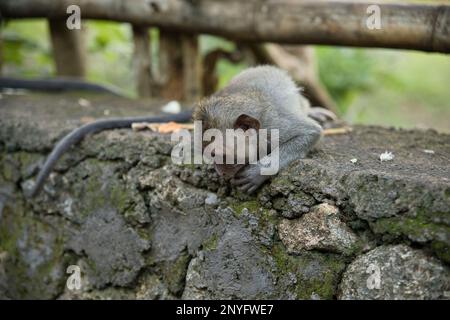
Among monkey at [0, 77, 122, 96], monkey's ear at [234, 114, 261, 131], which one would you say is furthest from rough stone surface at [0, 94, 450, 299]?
monkey at [0, 77, 122, 96]

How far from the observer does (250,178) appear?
3203 mm

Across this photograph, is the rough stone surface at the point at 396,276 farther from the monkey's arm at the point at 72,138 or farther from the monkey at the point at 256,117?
the monkey's arm at the point at 72,138

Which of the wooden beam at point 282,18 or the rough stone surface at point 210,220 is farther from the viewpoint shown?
the wooden beam at point 282,18

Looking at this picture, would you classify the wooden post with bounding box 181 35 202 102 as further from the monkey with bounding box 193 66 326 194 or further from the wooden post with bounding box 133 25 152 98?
the monkey with bounding box 193 66 326 194

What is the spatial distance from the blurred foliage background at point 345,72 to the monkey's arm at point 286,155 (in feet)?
15.4

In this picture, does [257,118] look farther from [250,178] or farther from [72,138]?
[72,138]

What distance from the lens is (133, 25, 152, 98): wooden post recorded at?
6.15m

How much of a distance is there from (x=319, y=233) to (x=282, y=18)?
250 cm

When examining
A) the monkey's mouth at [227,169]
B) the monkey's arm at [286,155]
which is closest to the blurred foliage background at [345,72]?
the monkey's arm at [286,155]

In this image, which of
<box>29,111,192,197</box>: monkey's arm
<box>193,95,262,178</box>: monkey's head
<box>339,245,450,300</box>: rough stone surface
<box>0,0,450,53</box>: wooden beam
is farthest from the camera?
<box>0,0,450,53</box>: wooden beam

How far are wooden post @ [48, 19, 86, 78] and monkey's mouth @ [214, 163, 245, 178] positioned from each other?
4.01m

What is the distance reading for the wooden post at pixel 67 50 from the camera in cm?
667

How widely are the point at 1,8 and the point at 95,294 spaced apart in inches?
138
